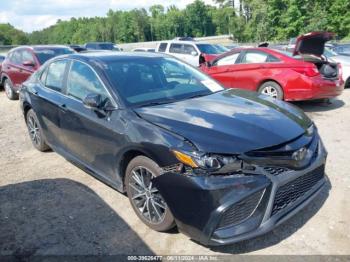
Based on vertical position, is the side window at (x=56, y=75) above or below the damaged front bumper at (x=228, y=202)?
above

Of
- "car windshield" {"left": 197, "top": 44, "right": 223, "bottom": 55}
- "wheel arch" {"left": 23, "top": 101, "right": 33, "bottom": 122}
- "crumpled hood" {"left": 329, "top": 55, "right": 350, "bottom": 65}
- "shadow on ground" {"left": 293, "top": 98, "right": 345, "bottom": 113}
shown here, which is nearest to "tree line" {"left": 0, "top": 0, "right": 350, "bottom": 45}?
"car windshield" {"left": 197, "top": 44, "right": 223, "bottom": 55}

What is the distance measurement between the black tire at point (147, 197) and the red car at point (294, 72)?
17.4 feet

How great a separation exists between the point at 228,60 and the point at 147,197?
6.58 meters

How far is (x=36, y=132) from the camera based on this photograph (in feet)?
19.4

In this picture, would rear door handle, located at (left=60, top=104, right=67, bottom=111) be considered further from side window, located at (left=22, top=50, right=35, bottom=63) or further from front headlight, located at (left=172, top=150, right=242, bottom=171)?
side window, located at (left=22, top=50, right=35, bottom=63)

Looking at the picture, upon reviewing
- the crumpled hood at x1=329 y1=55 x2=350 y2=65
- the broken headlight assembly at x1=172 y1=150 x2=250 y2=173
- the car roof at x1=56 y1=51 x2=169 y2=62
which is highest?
the car roof at x1=56 y1=51 x2=169 y2=62

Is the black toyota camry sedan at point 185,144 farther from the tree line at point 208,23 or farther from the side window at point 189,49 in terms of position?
the tree line at point 208,23

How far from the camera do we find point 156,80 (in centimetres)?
420

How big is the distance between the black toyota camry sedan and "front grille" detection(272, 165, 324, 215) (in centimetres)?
1

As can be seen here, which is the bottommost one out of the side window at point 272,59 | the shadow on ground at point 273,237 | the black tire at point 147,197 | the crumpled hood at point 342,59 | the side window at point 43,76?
the shadow on ground at point 273,237

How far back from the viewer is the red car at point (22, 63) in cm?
997

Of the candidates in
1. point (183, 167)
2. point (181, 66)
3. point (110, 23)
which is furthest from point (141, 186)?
point (110, 23)

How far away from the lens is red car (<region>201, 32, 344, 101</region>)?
7.71m

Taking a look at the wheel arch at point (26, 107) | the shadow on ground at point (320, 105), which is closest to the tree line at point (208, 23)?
the shadow on ground at point (320, 105)
